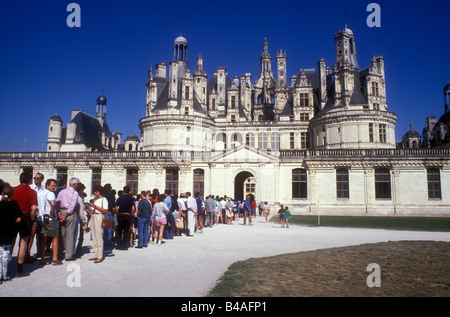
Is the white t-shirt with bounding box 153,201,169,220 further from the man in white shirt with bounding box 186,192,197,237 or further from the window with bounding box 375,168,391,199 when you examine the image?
the window with bounding box 375,168,391,199

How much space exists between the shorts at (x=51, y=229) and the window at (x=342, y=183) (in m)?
28.5

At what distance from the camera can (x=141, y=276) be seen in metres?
6.82

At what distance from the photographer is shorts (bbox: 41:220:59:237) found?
7.79 meters

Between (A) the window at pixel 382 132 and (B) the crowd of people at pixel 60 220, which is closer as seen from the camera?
(B) the crowd of people at pixel 60 220

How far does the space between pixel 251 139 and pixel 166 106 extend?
13.6 m

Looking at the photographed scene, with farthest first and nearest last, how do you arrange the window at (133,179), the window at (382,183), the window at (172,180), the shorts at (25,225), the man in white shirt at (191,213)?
the window at (133,179), the window at (172,180), the window at (382,183), the man in white shirt at (191,213), the shorts at (25,225)

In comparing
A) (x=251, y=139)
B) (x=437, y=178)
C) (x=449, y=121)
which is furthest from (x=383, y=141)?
(x=449, y=121)

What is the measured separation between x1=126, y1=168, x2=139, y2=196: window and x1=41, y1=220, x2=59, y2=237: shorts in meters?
27.0

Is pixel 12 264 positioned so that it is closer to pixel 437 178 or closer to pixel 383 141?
pixel 437 178

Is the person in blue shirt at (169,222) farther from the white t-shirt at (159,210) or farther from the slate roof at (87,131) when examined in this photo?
the slate roof at (87,131)

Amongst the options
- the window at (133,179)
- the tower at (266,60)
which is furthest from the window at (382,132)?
the window at (133,179)

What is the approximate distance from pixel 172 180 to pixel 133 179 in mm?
4628

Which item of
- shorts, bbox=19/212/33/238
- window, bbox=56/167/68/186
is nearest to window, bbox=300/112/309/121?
window, bbox=56/167/68/186

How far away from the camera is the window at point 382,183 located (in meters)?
30.8
